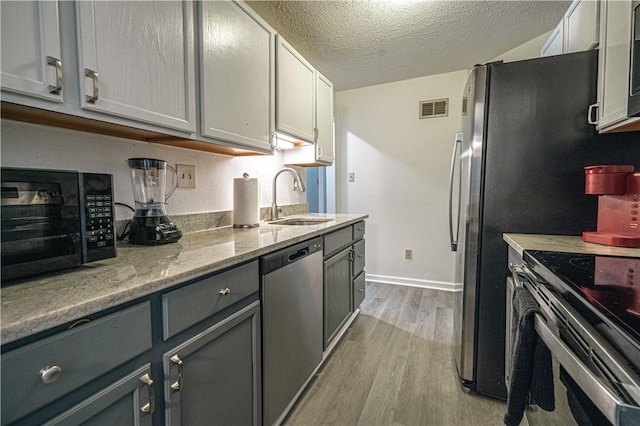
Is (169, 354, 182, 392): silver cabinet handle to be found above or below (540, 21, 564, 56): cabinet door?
below

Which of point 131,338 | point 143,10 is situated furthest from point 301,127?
point 131,338

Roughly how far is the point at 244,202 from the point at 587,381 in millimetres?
1667

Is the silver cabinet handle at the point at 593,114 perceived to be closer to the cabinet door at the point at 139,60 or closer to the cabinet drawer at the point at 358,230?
the cabinet drawer at the point at 358,230

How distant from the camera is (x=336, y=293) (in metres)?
2.02

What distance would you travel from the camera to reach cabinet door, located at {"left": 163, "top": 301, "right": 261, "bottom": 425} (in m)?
0.83

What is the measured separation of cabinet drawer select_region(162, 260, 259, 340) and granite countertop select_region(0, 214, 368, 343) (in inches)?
1.6

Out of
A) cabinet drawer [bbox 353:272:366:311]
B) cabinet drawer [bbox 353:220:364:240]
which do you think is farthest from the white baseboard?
cabinet drawer [bbox 353:220:364:240]

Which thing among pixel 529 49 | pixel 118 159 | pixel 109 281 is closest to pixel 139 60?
pixel 118 159

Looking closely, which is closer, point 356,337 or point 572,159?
point 572,159

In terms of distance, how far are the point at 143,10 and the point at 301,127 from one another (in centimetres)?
124

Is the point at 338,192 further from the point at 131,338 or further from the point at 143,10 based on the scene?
the point at 131,338

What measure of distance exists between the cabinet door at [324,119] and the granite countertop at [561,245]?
62.1 inches

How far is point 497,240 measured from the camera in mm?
1566

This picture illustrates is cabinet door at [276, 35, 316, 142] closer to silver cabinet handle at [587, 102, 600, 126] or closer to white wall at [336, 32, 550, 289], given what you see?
white wall at [336, 32, 550, 289]
